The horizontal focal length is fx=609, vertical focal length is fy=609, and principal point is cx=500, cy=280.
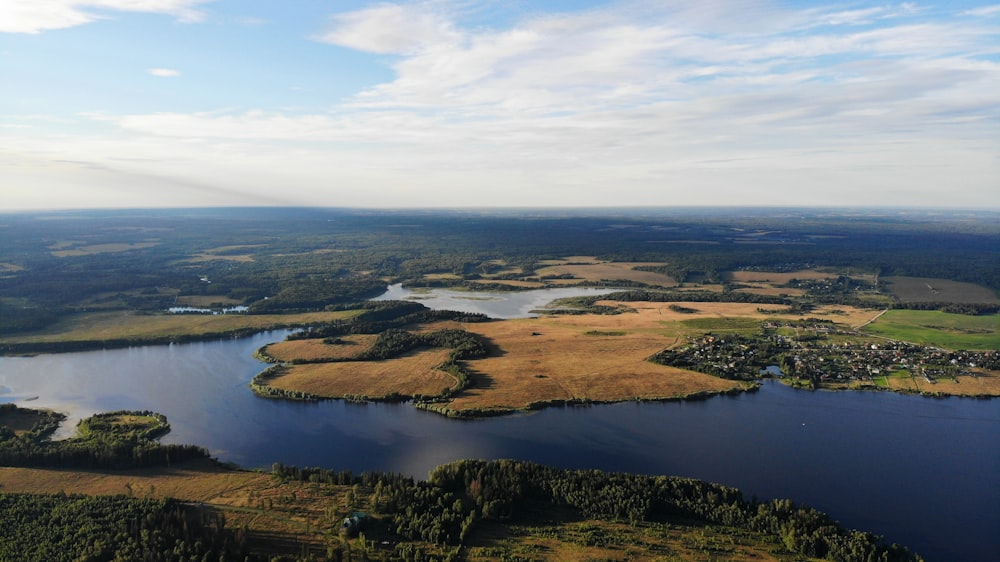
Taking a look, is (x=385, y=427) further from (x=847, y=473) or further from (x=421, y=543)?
(x=847, y=473)

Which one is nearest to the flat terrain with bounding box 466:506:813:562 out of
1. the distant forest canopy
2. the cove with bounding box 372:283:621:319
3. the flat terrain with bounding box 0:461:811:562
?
the flat terrain with bounding box 0:461:811:562

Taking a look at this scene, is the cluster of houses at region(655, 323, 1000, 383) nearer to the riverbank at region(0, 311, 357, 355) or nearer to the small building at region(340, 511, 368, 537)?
the small building at region(340, 511, 368, 537)

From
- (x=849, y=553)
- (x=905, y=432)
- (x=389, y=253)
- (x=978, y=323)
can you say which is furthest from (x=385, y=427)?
(x=389, y=253)

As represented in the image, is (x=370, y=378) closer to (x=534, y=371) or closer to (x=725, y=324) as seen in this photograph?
(x=534, y=371)

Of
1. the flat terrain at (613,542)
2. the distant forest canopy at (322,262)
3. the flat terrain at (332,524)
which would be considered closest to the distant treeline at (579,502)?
the flat terrain at (332,524)

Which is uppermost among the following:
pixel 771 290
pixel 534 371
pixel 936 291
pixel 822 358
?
pixel 936 291

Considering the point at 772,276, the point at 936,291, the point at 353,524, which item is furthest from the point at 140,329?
the point at 936,291

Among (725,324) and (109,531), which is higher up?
(725,324)

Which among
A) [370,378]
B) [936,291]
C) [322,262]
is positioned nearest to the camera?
[370,378]
